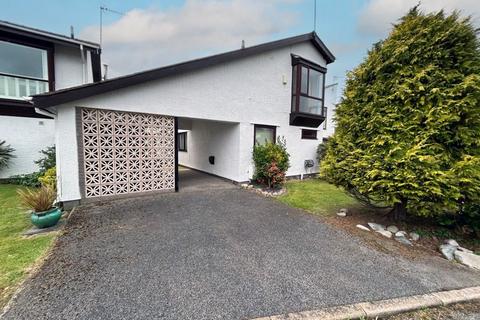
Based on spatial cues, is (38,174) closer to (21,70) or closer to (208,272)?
(21,70)

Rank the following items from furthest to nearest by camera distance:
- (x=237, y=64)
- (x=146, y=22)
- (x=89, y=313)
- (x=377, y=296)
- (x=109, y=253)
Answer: (x=146, y=22), (x=237, y=64), (x=109, y=253), (x=377, y=296), (x=89, y=313)

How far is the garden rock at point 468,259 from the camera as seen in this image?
11.3ft

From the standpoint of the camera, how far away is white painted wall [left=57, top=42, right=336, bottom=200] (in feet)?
19.3

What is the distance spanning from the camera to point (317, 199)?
7117mm

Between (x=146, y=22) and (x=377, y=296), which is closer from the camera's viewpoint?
(x=377, y=296)

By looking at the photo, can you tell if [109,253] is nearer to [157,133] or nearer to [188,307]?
[188,307]

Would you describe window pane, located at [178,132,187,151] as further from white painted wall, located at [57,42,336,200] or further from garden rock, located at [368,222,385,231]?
garden rock, located at [368,222,385,231]

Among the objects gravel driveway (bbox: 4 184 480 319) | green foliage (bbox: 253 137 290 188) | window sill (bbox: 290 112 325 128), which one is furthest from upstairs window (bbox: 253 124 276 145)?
gravel driveway (bbox: 4 184 480 319)

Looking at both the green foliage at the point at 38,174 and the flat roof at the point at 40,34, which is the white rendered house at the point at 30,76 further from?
the green foliage at the point at 38,174

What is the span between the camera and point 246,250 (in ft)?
11.7

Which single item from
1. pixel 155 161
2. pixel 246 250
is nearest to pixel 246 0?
pixel 155 161

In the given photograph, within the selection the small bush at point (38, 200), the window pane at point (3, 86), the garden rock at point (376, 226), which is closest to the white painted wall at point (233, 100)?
the small bush at point (38, 200)

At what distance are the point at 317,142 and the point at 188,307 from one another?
1085cm

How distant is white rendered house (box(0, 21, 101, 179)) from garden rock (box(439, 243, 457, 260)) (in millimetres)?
12857
